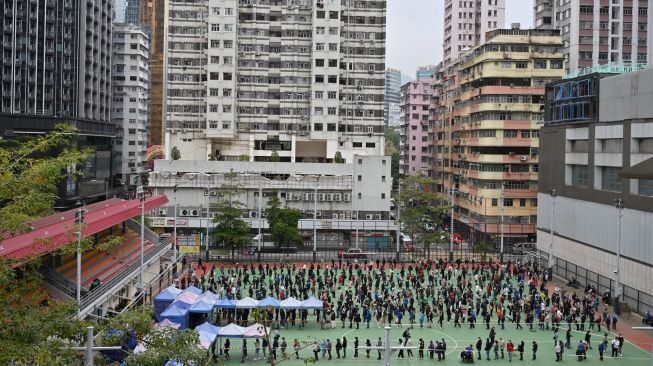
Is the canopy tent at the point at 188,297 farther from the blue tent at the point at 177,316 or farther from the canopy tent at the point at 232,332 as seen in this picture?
the canopy tent at the point at 232,332

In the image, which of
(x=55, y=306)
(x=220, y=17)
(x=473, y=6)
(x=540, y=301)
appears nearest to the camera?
(x=55, y=306)

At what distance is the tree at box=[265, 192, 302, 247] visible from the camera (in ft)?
170

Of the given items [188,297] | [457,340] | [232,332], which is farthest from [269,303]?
[457,340]

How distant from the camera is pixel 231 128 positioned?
66.2m

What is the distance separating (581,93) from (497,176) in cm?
1823

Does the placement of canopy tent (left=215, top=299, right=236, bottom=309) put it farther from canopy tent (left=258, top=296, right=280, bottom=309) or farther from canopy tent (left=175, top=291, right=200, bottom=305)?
canopy tent (left=258, top=296, right=280, bottom=309)

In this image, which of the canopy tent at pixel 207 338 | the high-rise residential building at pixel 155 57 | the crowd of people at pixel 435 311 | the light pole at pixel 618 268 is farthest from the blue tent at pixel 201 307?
the high-rise residential building at pixel 155 57

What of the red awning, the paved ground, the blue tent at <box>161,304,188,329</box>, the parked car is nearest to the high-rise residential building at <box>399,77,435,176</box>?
the parked car

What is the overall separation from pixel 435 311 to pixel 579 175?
57.6 feet

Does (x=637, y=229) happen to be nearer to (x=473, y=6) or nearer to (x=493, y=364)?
(x=493, y=364)

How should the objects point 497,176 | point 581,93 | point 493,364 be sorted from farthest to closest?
point 497,176
point 581,93
point 493,364

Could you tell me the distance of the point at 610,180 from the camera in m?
40.9

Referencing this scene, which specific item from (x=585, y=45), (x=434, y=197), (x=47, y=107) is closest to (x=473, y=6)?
(x=585, y=45)

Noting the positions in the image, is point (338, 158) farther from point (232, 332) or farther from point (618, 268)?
point (232, 332)
